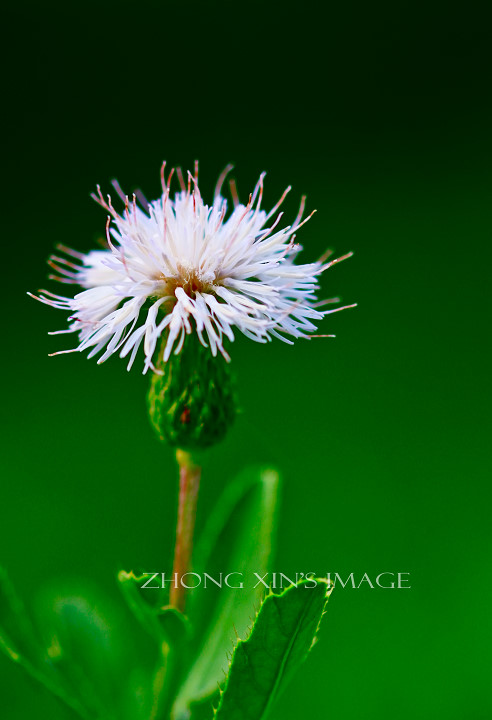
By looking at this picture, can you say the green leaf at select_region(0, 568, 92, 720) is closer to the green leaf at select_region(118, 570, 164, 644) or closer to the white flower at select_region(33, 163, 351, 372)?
the green leaf at select_region(118, 570, 164, 644)

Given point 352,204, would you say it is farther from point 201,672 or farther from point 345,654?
point 201,672

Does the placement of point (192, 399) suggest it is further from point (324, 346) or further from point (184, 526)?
point (324, 346)

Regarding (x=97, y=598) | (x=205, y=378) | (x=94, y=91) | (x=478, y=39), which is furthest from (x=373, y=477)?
(x=478, y=39)

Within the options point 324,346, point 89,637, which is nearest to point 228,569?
point 89,637

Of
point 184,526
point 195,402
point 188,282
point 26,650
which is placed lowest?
point 26,650

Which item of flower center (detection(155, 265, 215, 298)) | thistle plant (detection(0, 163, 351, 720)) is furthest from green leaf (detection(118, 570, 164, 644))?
flower center (detection(155, 265, 215, 298))

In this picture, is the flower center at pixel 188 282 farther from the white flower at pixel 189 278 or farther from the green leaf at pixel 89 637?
the green leaf at pixel 89 637
